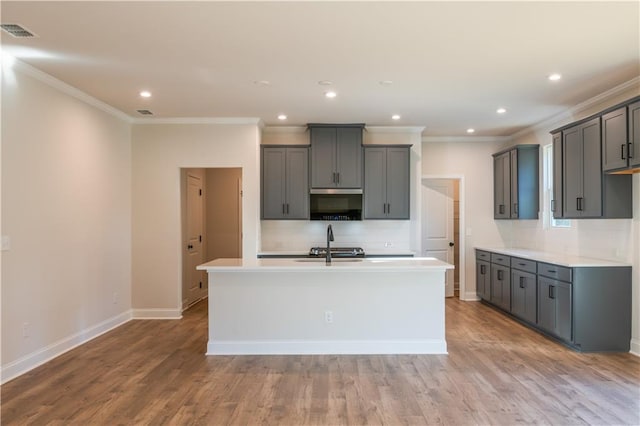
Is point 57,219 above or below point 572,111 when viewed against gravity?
below

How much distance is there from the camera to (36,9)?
8.75ft

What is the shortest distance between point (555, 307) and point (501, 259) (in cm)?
138

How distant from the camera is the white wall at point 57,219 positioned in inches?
139

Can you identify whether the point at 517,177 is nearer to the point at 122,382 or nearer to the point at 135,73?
the point at 135,73

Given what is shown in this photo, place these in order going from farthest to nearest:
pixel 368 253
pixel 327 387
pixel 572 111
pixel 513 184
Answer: pixel 513 184, pixel 368 253, pixel 572 111, pixel 327 387

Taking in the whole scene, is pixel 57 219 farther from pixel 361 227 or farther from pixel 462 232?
pixel 462 232

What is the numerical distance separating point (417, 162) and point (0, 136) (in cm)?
514

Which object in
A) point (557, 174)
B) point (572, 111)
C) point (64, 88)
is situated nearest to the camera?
point (64, 88)

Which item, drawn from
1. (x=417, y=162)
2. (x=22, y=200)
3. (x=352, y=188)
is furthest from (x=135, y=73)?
(x=417, y=162)

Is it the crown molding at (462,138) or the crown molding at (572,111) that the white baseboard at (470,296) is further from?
the crown molding at (572,111)

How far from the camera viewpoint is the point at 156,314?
18.5 ft

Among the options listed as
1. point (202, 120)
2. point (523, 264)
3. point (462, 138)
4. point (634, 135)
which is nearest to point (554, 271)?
point (523, 264)

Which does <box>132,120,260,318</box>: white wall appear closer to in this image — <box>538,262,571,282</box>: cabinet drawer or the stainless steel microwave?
the stainless steel microwave

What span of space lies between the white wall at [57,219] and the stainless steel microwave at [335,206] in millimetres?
2687
